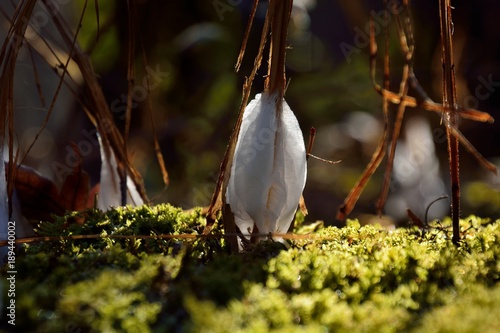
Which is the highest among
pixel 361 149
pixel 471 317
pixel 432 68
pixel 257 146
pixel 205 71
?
pixel 205 71

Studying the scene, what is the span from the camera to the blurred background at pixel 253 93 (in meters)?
2.54

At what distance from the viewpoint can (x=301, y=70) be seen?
283 cm

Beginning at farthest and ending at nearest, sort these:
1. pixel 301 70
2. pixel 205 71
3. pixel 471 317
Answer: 1. pixel 301 70
2. pixel 205 71
3. pixel 471 317

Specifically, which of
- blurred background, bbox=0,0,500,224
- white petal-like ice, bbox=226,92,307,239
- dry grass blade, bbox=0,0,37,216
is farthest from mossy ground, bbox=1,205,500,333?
blurred background, bbox=0,0,500,224

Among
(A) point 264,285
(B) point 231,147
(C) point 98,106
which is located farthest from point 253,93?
(A) point 264,285

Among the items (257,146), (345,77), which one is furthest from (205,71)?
(257,146)

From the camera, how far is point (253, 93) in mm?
2516

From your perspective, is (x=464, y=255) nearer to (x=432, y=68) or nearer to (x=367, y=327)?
(x=367, y=327)

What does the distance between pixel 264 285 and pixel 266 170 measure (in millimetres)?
220

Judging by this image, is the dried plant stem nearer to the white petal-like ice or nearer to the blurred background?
the white petal-like ice

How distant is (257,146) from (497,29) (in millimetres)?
2242

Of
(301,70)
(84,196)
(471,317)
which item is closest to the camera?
(471,317)

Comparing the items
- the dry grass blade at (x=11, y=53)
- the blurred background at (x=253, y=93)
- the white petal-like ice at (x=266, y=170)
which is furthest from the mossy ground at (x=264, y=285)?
the blurred background at (x=253, y=93)

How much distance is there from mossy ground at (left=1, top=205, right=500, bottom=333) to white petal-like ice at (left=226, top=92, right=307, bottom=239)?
0.05m
